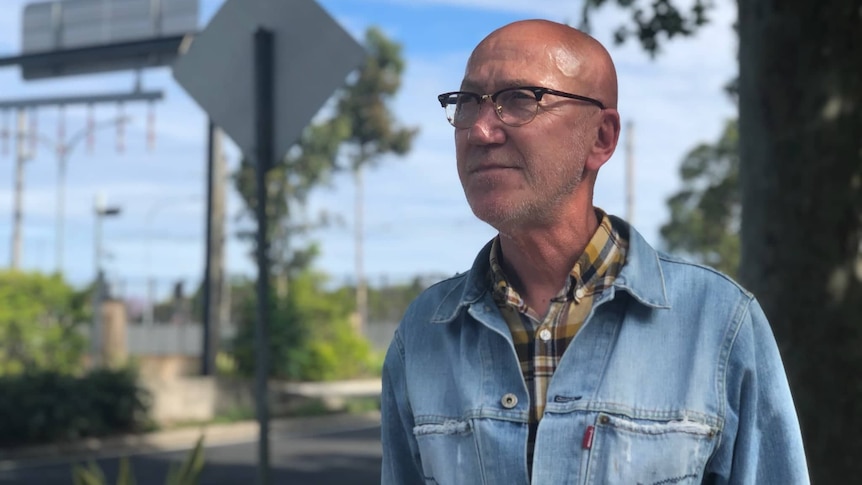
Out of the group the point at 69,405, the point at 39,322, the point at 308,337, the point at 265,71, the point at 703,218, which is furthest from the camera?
the point at 703,218

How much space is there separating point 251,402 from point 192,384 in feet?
6.35

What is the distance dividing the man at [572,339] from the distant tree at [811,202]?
4.18 m

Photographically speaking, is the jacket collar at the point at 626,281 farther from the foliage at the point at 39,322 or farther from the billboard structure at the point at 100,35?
the billboard structure at the point at 100,35

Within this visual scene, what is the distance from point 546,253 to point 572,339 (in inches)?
6.2

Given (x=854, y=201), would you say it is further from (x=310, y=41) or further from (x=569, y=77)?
(x=569, y=77)

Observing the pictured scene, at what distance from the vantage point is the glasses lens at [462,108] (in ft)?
6.39

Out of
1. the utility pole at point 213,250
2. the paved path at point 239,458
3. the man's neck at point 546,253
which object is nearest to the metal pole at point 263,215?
the man's neck at point 546,253

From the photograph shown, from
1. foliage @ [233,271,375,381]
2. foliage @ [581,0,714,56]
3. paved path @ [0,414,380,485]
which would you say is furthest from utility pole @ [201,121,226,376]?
foliage @ [581,0,714,56]

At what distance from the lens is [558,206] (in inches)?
76.2

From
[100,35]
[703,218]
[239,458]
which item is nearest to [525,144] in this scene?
[239,458]

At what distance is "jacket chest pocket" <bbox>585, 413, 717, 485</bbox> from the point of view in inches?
71.1

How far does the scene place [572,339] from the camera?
189 centimetres

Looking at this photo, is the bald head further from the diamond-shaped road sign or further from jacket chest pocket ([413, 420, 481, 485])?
the diamond-shaped road sign

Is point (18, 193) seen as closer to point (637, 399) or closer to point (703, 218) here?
point (703, 218)
